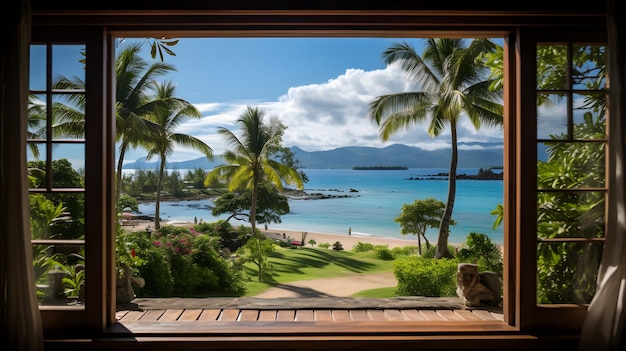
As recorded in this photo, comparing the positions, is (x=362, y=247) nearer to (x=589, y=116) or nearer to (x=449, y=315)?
(x=449, y=315)

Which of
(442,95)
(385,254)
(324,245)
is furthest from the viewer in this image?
(324,245)

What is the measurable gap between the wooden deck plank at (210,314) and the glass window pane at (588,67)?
8.30 feet

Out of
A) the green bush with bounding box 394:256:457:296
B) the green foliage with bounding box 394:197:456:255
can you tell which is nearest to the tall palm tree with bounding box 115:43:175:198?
the green bush with bounding box 394:256:457:296

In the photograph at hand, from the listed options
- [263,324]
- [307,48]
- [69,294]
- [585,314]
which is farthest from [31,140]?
[307,48]

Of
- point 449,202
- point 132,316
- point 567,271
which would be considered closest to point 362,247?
point 449,202

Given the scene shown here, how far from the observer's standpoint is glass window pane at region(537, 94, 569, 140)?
246 cm

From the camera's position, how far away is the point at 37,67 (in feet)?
7.88

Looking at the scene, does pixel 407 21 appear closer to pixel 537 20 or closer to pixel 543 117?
pixel 537 20

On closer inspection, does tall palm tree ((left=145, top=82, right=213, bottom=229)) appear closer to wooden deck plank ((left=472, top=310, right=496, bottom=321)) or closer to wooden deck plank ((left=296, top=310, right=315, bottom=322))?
wooden deck plank ((left=296, top=310, right=315, bottom=322))

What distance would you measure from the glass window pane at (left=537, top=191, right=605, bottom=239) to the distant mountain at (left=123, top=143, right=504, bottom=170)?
73.1ft

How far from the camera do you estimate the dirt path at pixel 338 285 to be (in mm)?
16609

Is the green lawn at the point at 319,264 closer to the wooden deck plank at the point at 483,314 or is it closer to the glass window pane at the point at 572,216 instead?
the wooden deck plank at the point at 483,314

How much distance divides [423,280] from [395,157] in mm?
17377

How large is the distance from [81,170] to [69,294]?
65 cm
